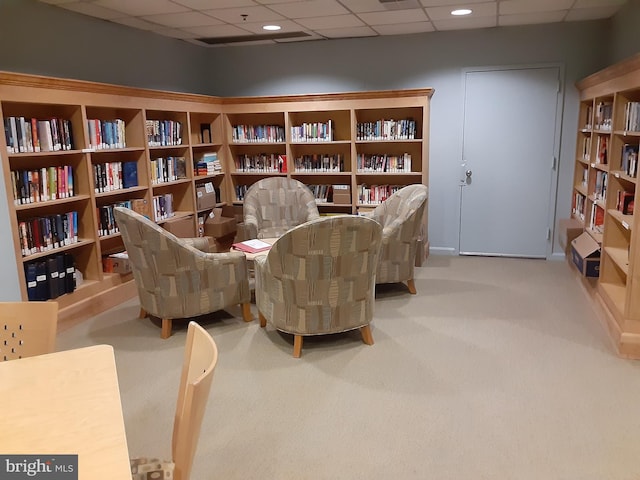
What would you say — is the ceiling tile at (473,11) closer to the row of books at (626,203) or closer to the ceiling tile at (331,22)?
the ceiling tile at (331,22)

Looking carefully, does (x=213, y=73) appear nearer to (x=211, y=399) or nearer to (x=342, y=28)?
(x=342, y=28)

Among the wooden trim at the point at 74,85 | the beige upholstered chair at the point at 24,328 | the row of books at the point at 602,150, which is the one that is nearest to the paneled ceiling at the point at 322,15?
the wooden trim at the point at 74,85

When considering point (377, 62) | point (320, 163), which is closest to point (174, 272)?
point (320, 163)

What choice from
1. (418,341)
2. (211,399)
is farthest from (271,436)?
(418,341)

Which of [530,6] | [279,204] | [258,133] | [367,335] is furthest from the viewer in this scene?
[258,133]

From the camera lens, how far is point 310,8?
15.2ft

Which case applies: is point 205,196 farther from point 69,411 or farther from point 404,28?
point 69,411

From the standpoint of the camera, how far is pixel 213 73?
6.92 m

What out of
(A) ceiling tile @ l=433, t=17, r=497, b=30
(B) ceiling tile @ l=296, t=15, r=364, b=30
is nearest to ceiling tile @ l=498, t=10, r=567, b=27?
(A) ceiling tile @ l=433, t=17, r=497, b=30

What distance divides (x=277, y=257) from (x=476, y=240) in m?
3.57

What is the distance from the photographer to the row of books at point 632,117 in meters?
3.85

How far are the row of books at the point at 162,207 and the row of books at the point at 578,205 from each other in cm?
425

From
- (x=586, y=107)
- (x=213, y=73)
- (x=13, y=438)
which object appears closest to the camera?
(x=13, y=438)

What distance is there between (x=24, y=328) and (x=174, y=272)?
1779 mm
